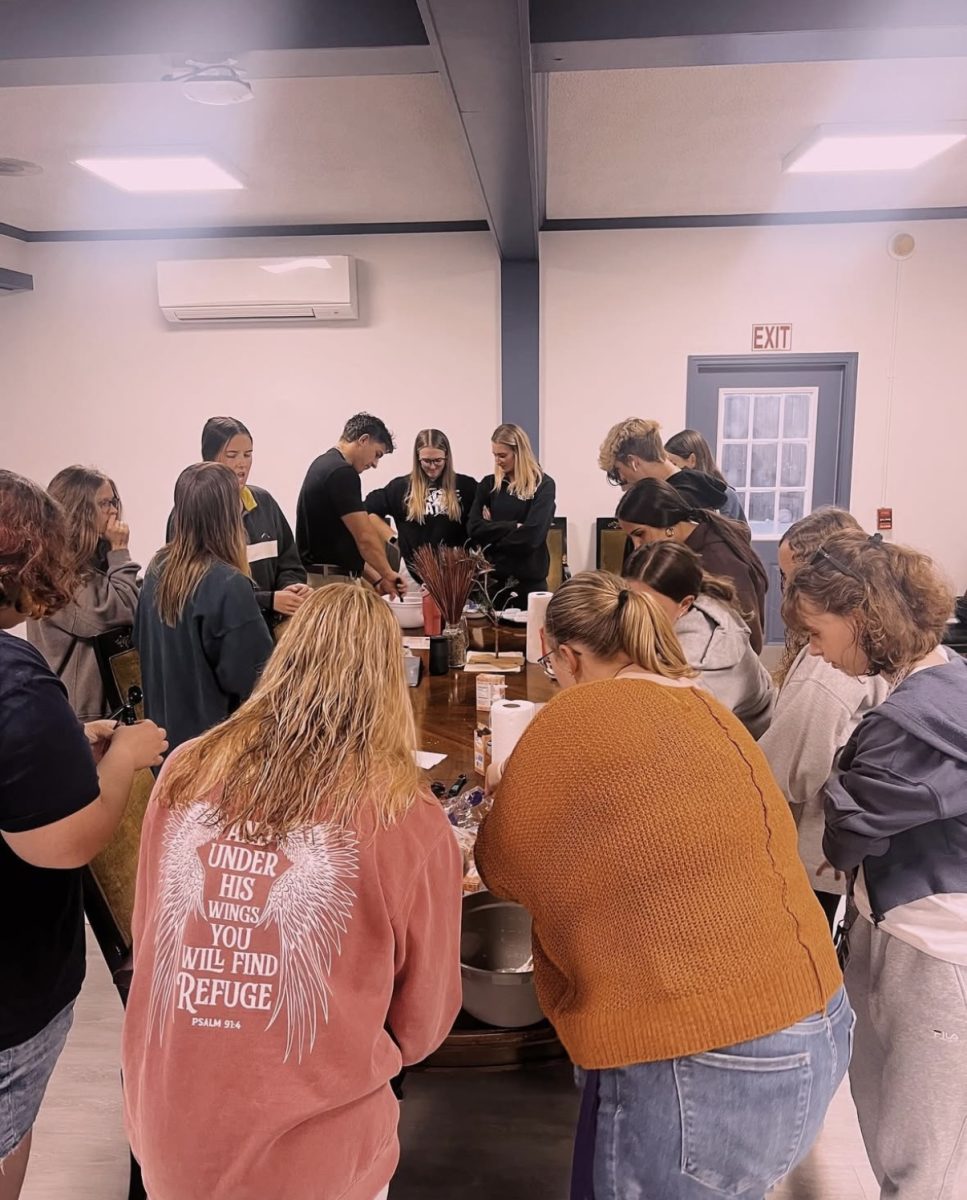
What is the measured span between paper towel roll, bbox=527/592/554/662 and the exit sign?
311 cm

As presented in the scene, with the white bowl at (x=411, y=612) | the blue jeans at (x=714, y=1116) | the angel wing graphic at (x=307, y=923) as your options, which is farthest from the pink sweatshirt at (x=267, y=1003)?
the white bowl at (x=411, y=612)

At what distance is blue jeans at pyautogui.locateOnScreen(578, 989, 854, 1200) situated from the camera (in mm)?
1003

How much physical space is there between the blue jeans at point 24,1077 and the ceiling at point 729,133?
127 inches

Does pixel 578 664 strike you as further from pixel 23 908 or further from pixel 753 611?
pixel 753 611

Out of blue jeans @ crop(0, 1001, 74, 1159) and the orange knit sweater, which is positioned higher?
the orange knit sweater

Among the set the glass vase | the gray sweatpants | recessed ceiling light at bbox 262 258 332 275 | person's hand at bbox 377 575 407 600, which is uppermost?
recessed ceiling light at bbox 262 258 332 275

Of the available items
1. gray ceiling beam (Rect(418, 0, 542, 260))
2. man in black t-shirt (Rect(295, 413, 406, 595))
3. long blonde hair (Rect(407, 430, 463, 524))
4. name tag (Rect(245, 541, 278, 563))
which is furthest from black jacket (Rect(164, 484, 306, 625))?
gray ceiling beam (Rect(418, 0, 542, 260))

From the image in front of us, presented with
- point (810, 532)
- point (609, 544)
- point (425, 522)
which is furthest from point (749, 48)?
point (609, 544)

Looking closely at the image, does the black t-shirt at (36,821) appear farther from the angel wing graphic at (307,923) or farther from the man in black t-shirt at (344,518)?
the man in black t-shirt at (344,518)

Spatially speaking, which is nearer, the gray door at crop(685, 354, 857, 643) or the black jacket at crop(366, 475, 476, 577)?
the black jacket at crop(366, 475, 476, 577)

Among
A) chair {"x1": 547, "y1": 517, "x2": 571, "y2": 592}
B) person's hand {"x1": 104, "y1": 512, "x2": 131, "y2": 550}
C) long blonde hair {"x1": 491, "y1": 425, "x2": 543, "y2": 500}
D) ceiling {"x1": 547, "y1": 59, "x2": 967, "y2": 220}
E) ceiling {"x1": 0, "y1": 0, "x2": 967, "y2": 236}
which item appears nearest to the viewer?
ceiling {"x1": 0, "y1": 0, "x2": 967, "y2": 236}

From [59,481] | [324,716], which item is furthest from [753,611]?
[59,481]

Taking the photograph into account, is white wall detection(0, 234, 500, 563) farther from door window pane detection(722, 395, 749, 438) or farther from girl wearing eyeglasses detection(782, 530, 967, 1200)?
girl wearing eyeglasses detection(782, 530, 967, 1200)

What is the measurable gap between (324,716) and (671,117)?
10.9 ft
